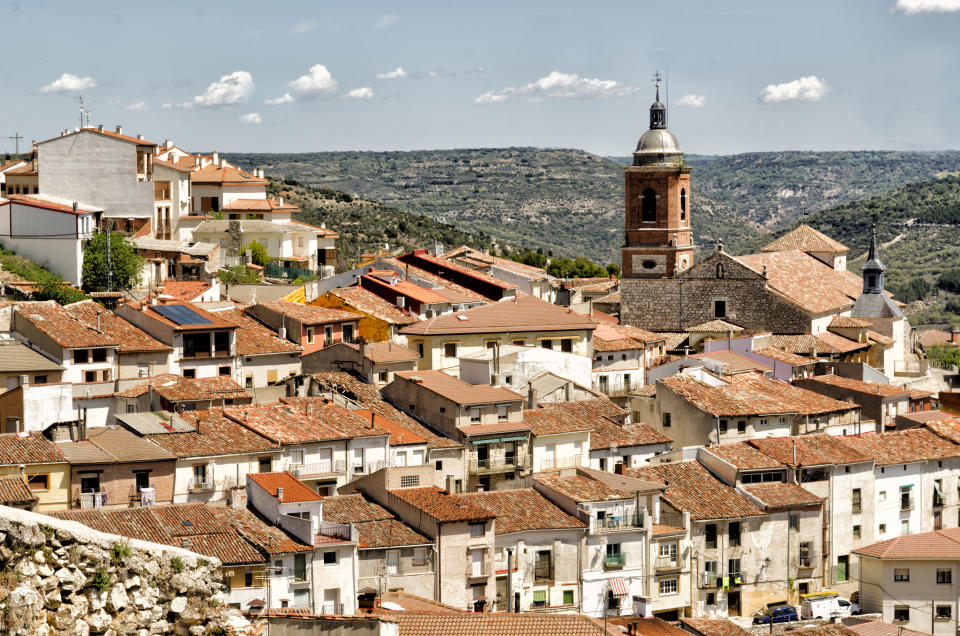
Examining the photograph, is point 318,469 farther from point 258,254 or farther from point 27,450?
point 258,254

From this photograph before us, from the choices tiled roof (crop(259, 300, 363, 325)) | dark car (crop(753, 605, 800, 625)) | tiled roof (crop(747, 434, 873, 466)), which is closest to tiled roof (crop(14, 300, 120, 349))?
tiled roof (crop(259, 300, 363, 325))

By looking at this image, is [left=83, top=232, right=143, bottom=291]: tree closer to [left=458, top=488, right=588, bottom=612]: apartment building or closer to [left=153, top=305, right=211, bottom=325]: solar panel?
[left=153, top=305, right=211, bottom=325]: solar panel

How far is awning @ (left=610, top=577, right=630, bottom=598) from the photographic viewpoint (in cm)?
4153

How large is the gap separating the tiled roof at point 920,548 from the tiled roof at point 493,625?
19.6m

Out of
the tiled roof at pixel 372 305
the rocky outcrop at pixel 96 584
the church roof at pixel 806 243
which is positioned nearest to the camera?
the rocky outcrop at pixel 96 584

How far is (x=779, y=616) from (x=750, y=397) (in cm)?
1312

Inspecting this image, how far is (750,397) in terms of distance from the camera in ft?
180

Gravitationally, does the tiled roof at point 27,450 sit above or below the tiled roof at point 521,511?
above

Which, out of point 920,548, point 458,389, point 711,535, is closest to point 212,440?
point 458,389

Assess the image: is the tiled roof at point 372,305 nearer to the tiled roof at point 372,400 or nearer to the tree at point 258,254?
the tiled roof at point 372,400

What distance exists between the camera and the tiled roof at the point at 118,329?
49.1 m

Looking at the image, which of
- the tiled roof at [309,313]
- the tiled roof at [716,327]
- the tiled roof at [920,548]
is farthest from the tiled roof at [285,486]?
the tiled roof at [716,327]

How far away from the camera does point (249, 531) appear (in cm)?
3556

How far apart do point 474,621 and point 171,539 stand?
807 cm
